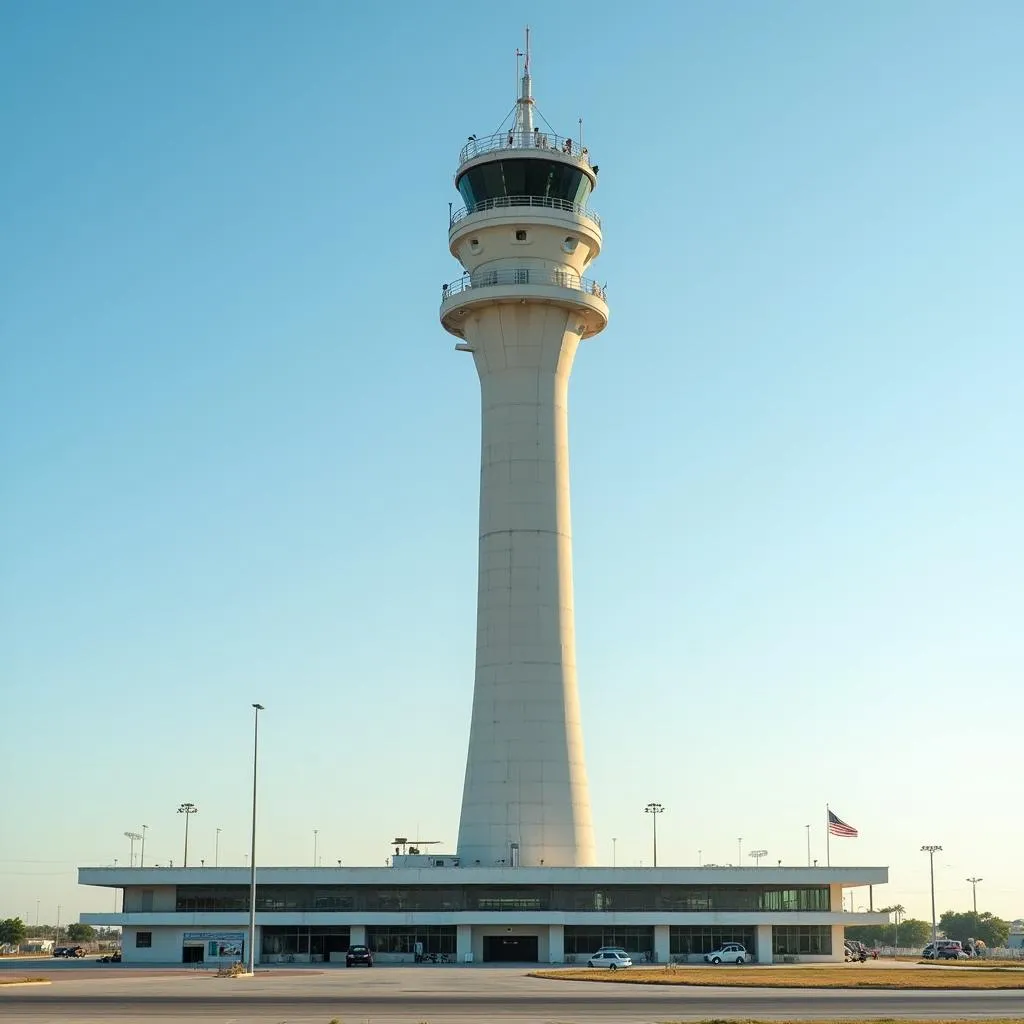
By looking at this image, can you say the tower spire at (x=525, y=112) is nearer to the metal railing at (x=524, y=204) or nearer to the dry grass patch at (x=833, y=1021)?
the metal railing at (x=524, y=204)

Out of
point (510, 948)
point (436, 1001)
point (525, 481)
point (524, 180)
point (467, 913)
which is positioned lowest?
point (510, 948)

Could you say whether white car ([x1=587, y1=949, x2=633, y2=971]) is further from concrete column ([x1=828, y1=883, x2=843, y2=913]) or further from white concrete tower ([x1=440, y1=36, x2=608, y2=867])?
concrete column ([x1=828, y1=883, x2=843, y2=913])

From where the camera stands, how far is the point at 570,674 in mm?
85062

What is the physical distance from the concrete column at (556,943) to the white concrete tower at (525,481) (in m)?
3.81

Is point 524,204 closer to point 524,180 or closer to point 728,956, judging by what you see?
point 524,180

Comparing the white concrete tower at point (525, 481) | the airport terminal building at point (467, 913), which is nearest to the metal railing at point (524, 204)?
the white concrete tower at point (525, 481)

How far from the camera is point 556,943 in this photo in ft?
276

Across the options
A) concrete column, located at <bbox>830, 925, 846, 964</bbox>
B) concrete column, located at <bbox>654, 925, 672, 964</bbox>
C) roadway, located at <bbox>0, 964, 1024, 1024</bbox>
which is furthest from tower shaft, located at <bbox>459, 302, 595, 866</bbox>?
roadway, located at <bbox>0, 964, 1024, 1024</bbox>

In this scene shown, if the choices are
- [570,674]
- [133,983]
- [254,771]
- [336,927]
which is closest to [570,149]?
[570,674]

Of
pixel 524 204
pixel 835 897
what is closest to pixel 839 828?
pixel 835 897

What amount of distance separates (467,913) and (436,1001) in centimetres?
3561

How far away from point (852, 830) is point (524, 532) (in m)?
27.3

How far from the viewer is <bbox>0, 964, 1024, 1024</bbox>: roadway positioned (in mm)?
41219

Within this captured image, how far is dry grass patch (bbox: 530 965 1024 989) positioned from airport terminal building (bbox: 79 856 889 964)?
9866mm
